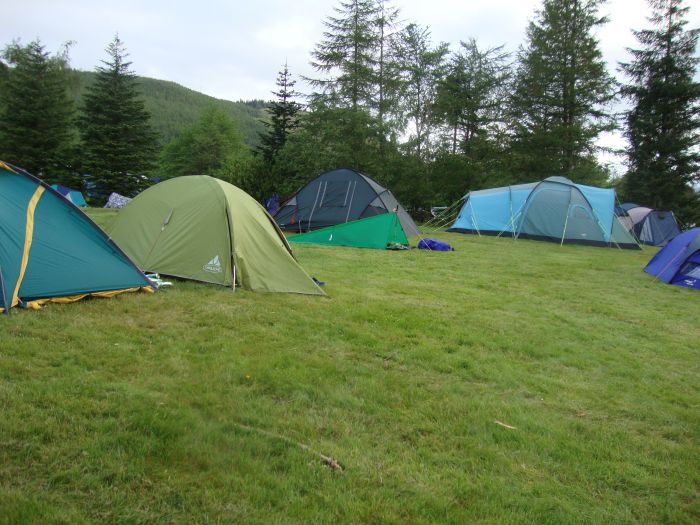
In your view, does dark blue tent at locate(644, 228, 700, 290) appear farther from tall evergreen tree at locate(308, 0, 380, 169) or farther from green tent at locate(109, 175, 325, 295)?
tall evergreen tree at locate(308, 0, 380, 169)

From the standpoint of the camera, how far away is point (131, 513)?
6.83 feet

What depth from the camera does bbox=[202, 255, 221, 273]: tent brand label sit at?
620cm

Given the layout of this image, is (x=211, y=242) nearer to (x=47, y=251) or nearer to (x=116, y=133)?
(x=47, y=251)

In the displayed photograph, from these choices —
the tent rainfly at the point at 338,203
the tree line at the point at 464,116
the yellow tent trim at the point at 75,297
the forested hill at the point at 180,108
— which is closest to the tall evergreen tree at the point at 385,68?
the tree line at the point at 464,116

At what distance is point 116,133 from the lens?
83.0 feet

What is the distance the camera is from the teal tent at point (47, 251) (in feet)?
15.0

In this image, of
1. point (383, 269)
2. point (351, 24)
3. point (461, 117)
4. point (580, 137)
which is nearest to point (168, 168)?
point (351, 24)

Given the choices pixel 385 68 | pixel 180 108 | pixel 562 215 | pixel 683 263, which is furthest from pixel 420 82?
pixel 180 108

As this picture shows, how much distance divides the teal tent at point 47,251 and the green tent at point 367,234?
734cm

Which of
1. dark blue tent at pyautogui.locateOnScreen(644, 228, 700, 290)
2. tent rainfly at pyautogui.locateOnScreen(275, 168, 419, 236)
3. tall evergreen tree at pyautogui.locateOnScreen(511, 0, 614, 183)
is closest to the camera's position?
dark blue tent at pyautogui.locateOnScreen(644, 228, 700, 290)

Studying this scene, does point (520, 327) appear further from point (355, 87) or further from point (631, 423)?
point (355, 87)

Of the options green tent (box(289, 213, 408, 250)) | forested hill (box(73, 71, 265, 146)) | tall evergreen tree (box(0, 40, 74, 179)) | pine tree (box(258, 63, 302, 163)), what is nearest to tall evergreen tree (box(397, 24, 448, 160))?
pine tree (box(258, 63, 302, 163))

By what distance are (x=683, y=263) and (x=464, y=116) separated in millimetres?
17120

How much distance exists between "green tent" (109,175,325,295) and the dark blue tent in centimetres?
748
